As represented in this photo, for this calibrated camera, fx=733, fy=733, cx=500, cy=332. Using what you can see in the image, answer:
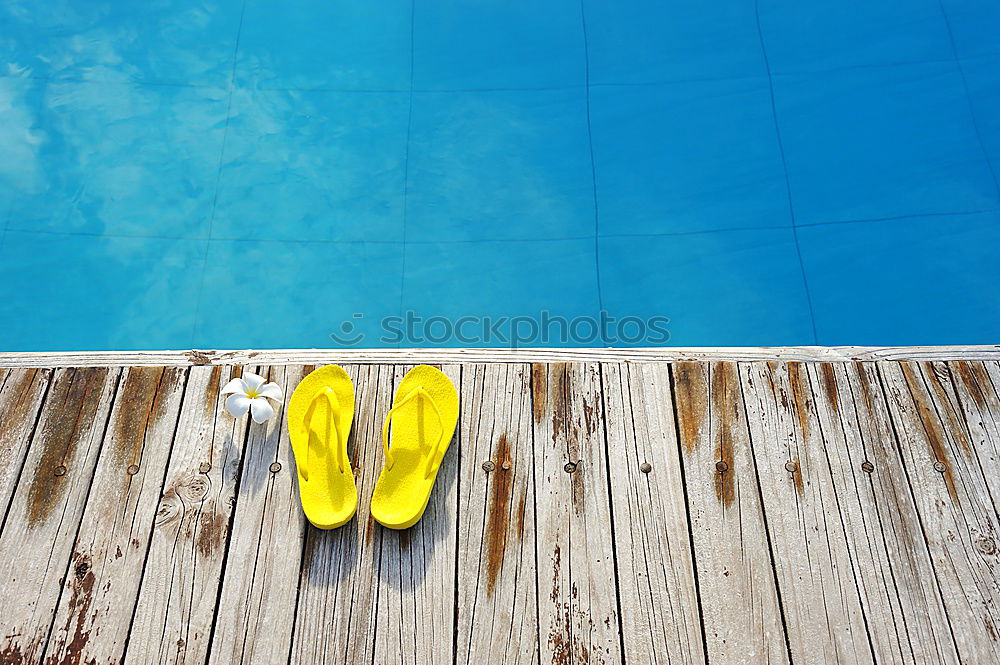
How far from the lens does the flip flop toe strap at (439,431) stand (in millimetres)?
1865

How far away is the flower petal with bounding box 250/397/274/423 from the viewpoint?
1933mm

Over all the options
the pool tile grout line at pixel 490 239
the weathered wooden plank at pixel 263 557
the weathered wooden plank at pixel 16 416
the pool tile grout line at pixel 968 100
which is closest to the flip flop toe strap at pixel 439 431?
the weathered wooden plank at pixel 263 557

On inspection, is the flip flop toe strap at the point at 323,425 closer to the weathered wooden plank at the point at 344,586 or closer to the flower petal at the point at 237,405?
the weathered wooden plank at the point at 344,586

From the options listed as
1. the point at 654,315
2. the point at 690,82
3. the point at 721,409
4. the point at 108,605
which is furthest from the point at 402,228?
the point at 108,605

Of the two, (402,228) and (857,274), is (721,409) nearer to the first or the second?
(857,274)

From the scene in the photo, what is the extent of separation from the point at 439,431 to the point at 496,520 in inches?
10.8

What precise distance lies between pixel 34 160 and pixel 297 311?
1530 mm

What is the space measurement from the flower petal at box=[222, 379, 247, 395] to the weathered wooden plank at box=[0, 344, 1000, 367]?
16 centimetres

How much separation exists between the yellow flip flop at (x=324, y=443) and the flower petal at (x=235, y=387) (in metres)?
0.13

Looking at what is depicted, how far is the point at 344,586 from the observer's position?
1.73 m

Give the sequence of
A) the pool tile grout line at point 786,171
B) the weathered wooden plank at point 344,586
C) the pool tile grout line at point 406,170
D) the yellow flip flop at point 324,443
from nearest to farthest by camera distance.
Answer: the weathered wooden plank at point 344,586, the yellow flip flop at point 324,443, the pool tile grout line at point 786,171, the pool tile grout line at point 406,170

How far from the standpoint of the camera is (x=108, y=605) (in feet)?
5.55

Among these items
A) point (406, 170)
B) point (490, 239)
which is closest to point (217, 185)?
point (406, 170)

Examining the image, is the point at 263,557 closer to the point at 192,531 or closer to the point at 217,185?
the point at 192,531
